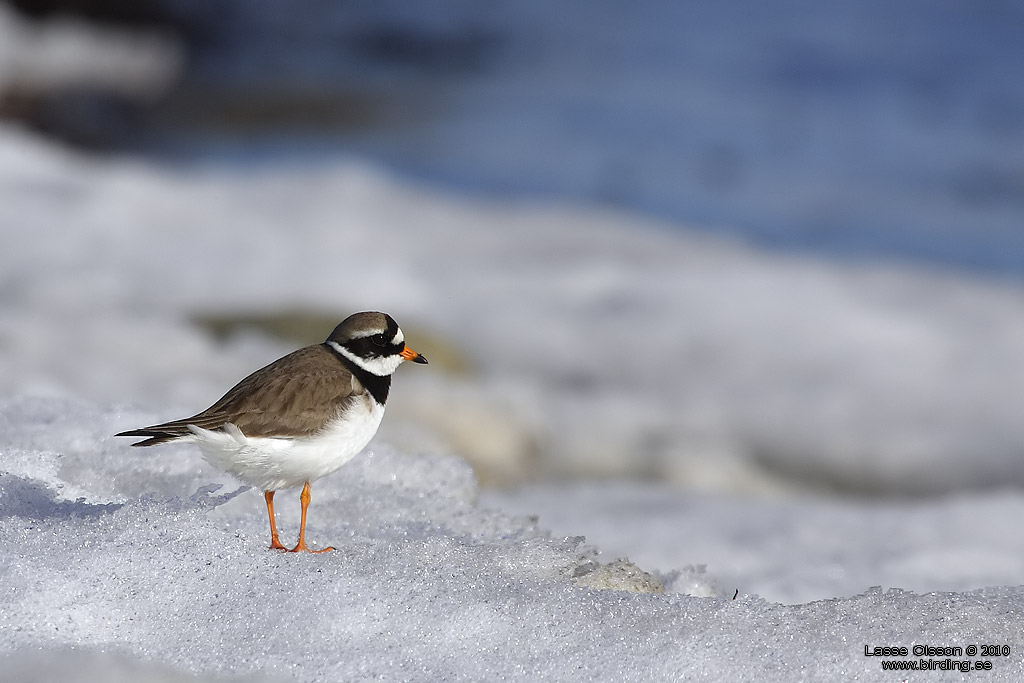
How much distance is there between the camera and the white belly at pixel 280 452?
4113mm

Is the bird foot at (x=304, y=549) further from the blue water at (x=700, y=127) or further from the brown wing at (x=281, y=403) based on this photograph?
the blue water at (x=700, y=127)

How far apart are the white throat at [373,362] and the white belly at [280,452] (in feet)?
1.19

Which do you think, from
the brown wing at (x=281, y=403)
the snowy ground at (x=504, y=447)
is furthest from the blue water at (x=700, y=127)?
the brown wing at (x=281, y=403)

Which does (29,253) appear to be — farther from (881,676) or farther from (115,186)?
(881,676)

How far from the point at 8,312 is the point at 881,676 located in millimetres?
7657

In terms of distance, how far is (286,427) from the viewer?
4180 mm

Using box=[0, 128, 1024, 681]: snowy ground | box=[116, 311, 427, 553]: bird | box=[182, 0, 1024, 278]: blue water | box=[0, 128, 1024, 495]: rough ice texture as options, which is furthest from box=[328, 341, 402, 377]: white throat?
box=[182, 0, 1024, 278]: blue water

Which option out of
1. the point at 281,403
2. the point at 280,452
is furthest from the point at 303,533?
the point at 281,403

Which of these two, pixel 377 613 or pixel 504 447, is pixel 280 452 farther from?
pixel 504 447

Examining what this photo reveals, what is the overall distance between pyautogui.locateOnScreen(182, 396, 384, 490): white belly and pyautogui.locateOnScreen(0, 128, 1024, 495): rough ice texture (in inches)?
76.1

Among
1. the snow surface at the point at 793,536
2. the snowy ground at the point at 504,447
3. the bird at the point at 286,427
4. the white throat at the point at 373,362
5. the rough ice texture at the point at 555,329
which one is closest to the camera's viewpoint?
the snowy ground at the point at 504,447

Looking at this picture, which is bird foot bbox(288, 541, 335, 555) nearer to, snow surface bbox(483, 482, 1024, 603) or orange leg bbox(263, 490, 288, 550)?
orange leg bbox(263, 490, 288, 550)

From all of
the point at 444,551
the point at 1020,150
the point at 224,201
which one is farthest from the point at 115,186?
the point at 1020,150

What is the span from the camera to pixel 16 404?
5.07m
